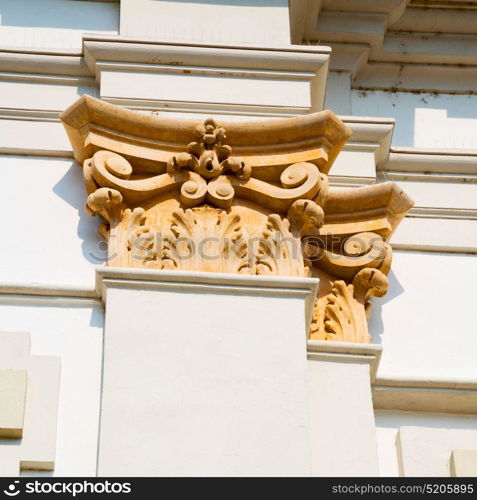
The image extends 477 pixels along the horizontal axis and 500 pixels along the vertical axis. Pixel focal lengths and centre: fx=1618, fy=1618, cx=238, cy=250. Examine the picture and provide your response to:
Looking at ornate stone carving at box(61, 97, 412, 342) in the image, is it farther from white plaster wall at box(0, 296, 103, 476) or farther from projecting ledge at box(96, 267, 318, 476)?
white plaster wall at box(0, 296, 103, 476)

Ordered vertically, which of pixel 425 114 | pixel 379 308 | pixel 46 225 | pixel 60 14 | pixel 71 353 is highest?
pixel 60 14

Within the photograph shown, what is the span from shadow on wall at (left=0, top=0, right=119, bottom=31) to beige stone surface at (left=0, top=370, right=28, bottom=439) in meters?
2.04

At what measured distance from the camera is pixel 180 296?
603 cm

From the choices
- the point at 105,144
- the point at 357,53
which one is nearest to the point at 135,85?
the point at 105,144

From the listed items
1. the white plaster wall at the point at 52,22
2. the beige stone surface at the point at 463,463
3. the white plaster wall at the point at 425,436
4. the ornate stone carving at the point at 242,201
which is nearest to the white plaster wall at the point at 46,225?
the ornate stone carving at the point at 242,201

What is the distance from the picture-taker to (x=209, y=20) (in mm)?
7160

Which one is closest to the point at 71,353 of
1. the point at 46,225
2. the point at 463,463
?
the point at 46,225

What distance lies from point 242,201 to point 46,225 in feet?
2.56

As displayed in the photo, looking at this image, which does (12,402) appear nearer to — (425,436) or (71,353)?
(71,353)

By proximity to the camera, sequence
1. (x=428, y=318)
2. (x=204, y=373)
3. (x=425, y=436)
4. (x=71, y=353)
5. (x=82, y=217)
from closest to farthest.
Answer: (x=204, y=373), (x=71, y=353), (x=425, y=436), (x=82, y=217), (x=428, y=318)

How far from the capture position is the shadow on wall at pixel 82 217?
6.30 metres

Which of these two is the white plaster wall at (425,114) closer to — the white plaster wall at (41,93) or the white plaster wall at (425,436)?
the white plaster wall at (41,93)

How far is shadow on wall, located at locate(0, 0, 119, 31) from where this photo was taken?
285 inches

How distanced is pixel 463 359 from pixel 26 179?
192 cm
